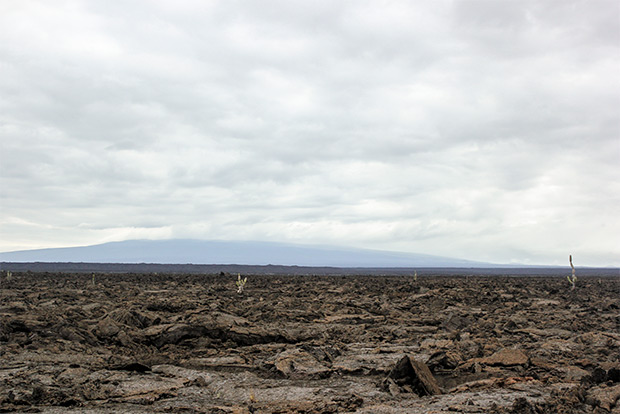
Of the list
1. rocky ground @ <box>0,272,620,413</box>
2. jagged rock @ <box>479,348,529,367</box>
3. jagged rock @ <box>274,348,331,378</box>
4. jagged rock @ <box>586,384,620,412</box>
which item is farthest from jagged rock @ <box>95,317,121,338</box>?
jagged rock @ <box>586,384,620,412</box>

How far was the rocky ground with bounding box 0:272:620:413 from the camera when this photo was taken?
6781mm

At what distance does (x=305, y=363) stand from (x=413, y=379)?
7.68 feet

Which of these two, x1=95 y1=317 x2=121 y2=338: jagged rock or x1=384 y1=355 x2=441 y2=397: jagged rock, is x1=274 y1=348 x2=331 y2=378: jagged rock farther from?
x1=95 y1=317 x2=121 y2=338: jagged rock

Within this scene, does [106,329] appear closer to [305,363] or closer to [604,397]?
[305,363]

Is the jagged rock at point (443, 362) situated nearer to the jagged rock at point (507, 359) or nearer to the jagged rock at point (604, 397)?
the jagged rock at point (507, 359)

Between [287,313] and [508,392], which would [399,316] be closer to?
[287,313]

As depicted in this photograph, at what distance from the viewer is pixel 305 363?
9.04 metres

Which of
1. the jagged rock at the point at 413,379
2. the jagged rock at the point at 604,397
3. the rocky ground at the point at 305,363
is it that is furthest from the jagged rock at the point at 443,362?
the jagged rock at the point at 604,397

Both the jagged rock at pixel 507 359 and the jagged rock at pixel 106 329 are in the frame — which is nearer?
the jagged rock at pixel 507 359

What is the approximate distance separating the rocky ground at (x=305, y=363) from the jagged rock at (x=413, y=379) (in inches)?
0.8

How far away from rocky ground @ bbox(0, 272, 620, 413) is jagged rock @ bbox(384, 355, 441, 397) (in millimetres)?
19

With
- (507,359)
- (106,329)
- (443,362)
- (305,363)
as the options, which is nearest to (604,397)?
(507,359)

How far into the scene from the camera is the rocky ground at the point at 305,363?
6781mm

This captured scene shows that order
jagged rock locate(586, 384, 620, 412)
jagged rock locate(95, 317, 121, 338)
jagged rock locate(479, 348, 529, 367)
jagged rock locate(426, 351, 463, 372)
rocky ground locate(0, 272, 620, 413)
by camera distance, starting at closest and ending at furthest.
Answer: jagged rock locate(586, 384, 620, 412)
rocky ground locate(0, 272, 620, 413)
jagged rock locate(479, 348, 529, 367)
jagged rock locate(426, 351, 463, 372)
jagged rock locate(95, 317, 121, 338)
